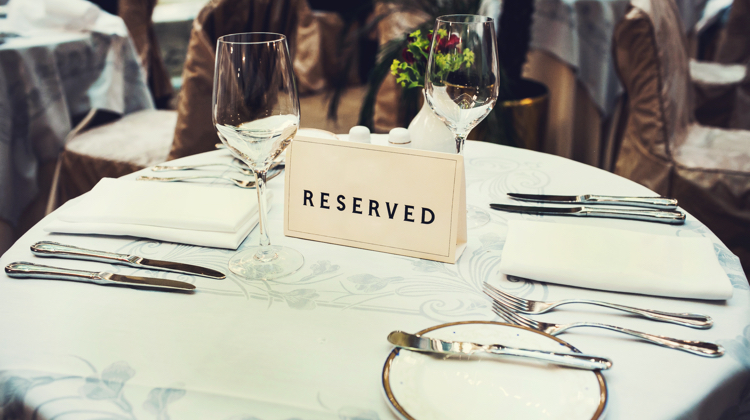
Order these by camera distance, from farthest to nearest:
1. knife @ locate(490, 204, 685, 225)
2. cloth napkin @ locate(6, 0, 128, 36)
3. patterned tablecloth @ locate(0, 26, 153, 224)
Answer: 1. cloth napkin @ locate(6, 0, 128, 36)
2. patterned tablecloth @ locate(0, 26, 153, 224)
3. knife @ locate(490, 204, 685, 225)

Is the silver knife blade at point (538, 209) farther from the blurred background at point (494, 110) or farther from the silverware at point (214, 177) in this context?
the blurred background at point (494, 110)

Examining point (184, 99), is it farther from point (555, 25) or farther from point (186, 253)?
point (555, 25)

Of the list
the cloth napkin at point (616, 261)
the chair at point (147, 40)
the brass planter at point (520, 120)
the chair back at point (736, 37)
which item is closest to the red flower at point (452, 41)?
the cloth napkin at point (616, 261)

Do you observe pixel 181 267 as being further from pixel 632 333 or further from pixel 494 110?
pixel 494 110

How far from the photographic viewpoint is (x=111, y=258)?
646 millimetres

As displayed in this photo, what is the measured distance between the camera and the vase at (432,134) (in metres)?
0.82

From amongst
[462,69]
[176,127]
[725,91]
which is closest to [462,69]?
[462,69]

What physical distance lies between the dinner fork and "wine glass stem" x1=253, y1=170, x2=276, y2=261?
0.95 feet

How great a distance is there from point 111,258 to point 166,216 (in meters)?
0.10

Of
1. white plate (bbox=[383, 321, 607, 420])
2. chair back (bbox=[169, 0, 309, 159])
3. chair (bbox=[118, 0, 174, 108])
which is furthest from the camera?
chair (bbox=[118, 0, 174, 108])

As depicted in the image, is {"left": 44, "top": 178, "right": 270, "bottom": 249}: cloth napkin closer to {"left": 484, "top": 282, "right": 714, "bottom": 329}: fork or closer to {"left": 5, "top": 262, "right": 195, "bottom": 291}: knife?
{"left": 5, "top": 262, "right": 195, "bottom": 291}: knife

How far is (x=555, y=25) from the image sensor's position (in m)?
2.23

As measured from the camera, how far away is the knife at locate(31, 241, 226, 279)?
2.05 feet

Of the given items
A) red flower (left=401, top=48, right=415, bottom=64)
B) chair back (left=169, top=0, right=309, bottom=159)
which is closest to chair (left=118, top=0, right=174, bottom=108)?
chair back (left=169, top=0, right=309, bottom=159)
